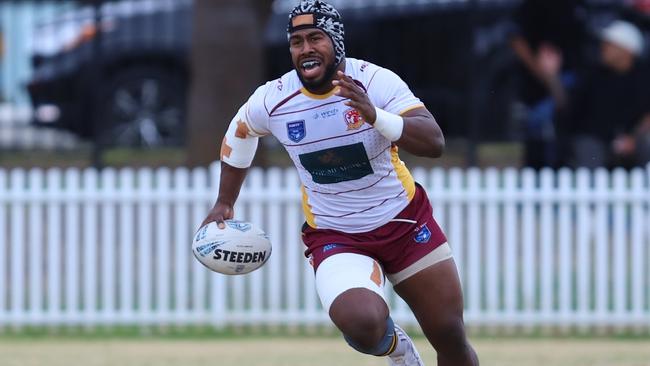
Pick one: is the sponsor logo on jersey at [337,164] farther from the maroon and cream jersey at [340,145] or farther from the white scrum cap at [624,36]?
the white scrum cap at [624,36]

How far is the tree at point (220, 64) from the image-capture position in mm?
13930

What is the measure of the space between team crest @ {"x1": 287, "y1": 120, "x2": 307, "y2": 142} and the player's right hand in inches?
25.4

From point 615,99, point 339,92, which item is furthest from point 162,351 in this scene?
point 615,99

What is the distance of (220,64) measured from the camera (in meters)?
14.1

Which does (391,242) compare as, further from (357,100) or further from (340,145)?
(357,100)

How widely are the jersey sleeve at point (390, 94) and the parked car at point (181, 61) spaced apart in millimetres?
8472

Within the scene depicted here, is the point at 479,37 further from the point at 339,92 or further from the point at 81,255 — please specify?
the point at 339,92

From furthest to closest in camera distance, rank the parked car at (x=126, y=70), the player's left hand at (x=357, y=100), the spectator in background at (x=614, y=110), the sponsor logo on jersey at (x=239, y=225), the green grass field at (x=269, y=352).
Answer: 1. the parked car at (x=126, y=70)
2. the spectator in background at (x=614, y=110)
3. the green grass field at (x=269, y=352)
4. the sponsor logo on jersey at (x=239, y=225)
5. the player's left hand at (x=357, y=100)

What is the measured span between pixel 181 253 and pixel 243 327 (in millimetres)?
757

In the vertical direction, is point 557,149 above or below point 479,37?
below

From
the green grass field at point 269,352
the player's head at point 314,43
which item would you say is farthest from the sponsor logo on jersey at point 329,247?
the green grass field at point 269,352

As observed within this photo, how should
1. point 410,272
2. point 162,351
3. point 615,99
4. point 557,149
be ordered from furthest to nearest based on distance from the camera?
point 557,149
point 615,99
point 162,351
point 410,272

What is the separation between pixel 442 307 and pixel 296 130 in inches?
42.9

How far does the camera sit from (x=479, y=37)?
52.6 ft
